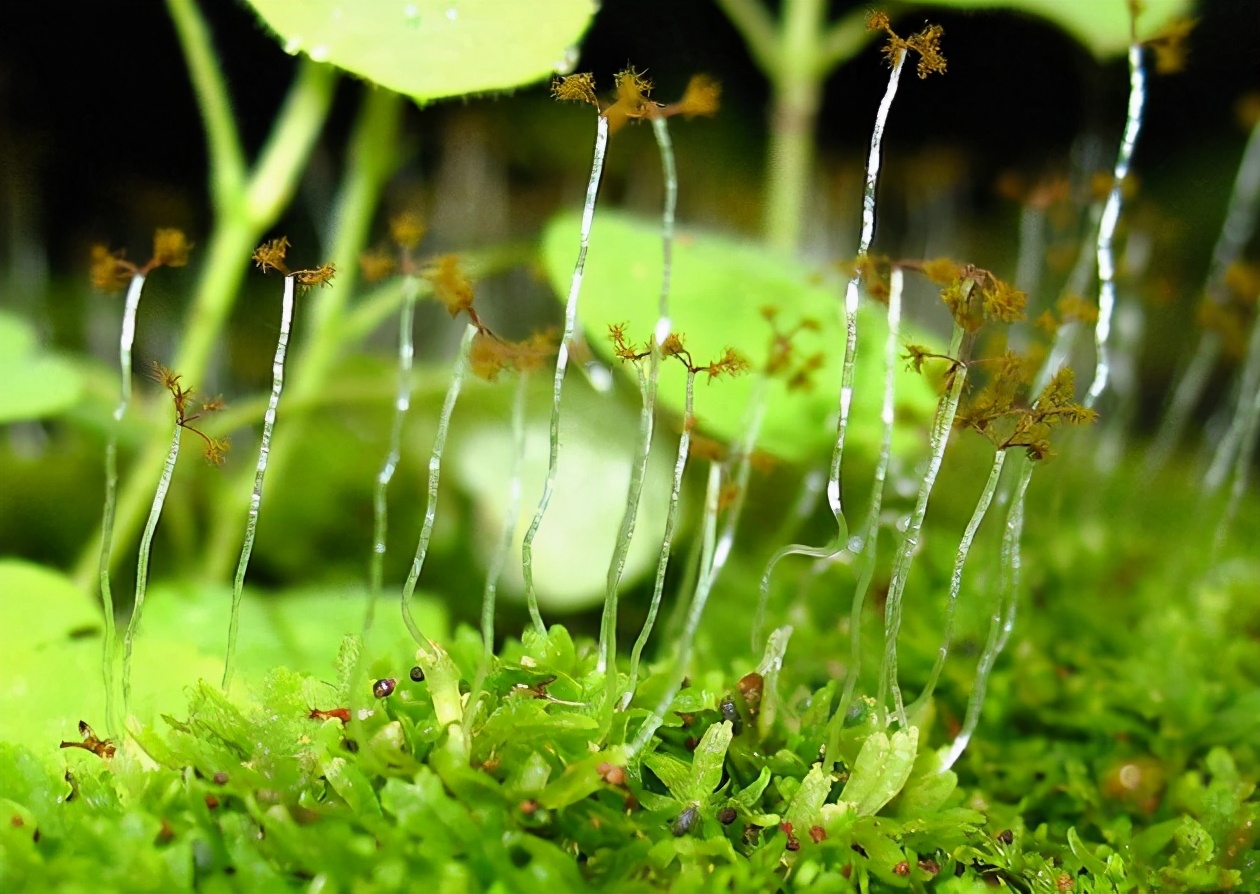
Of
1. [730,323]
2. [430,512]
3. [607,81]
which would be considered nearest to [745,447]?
[730,323]

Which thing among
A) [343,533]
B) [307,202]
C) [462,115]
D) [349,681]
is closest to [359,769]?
[349,681]

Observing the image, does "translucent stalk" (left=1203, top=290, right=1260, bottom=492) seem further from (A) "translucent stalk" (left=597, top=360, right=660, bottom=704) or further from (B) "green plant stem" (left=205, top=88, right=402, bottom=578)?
(B) "green plant stem" (left=205, top=88, right=402, bottom=578)

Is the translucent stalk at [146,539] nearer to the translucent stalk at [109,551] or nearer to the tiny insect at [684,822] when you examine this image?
the translucent stalk at [109,551]

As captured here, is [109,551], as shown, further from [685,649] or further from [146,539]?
[685,649]

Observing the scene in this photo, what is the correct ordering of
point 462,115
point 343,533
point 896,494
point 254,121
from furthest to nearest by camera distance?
1. point 462,115
2. point 254,121
3. point 343,533
4. point 896,494

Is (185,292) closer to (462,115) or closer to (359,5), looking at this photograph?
(462,115)

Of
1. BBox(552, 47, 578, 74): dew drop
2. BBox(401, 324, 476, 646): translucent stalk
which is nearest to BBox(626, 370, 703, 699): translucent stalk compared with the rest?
BBox(401, 324, 476, 646): translucent stalk

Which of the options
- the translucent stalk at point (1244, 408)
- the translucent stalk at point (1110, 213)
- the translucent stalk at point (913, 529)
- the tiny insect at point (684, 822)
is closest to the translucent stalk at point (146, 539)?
the tiny insect at point (684, 822)
